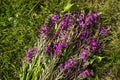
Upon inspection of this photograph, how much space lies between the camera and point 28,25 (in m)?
4.66

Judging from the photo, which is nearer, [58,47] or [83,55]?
[58,47]

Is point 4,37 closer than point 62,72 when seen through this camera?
No

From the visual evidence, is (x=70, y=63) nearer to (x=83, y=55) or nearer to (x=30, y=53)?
(x=83, y=55)

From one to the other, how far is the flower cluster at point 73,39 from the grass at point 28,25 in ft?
0.56

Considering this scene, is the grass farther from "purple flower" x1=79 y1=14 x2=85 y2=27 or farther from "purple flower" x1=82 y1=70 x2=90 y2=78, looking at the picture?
"purple flower" x1=82 y1=70 x2=90 y2=78

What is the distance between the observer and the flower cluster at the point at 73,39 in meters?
4.14

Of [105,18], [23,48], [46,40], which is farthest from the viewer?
[105,18]

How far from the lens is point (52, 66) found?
391cm

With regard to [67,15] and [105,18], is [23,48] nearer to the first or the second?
[67,15]

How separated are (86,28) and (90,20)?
0.41 feet

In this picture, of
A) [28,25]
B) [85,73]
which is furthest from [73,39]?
[28,25]

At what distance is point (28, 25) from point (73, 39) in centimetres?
71

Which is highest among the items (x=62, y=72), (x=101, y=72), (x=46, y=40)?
(x=46, y=40)

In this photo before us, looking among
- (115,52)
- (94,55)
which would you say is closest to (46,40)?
(94,55)
